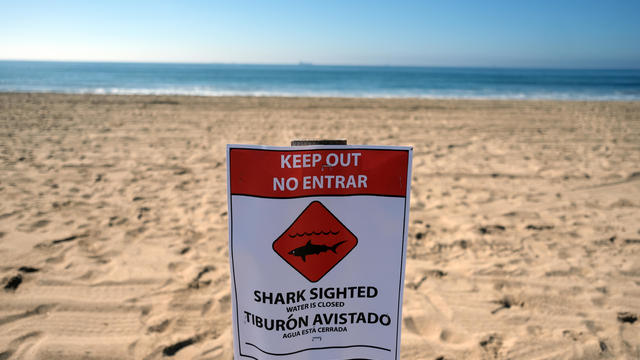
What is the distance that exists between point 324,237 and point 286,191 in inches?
8.2

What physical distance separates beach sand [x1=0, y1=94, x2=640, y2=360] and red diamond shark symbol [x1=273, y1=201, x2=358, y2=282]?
1288 mm

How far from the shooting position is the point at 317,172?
1188 mm

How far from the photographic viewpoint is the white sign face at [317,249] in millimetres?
1180

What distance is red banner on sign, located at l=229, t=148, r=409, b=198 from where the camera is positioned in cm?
116

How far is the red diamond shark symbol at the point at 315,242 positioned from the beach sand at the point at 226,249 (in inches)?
50.7

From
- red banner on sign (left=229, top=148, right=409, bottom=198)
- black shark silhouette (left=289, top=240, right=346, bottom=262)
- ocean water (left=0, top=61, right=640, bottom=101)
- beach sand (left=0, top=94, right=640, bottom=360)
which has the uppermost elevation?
ocean water (left=0, top=61, right=640, bottom=101)

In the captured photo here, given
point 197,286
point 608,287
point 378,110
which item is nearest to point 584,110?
point 378,110

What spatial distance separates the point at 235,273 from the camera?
1.24 metres

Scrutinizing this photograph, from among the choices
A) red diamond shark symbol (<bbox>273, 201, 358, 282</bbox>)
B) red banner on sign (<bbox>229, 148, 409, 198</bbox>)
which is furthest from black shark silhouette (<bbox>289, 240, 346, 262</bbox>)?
red banner on sign (<bbox>229, 148, 409, 198</bbox>)

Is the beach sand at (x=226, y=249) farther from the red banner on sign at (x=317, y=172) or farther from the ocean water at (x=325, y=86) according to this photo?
the ocean water at (x=325, y=86)

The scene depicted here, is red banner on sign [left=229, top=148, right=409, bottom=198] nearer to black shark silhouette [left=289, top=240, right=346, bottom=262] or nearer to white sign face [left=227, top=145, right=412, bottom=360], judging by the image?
white sign face [left=227, top=145, right=412, bottom=360]

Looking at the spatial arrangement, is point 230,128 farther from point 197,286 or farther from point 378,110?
point 197,286

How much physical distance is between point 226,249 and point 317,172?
2402 millimetres

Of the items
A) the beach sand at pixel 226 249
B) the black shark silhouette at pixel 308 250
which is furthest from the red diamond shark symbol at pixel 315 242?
the beach sand at pixel 226 249
